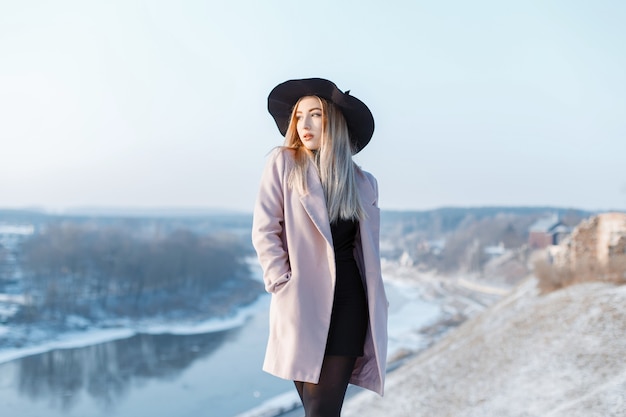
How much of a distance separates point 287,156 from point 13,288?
128ft

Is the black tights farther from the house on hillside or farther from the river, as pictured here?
the house on hillside

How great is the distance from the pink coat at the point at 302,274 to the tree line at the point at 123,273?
3252 centimetres

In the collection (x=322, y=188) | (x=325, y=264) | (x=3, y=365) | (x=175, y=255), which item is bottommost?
(x=3, y=365)

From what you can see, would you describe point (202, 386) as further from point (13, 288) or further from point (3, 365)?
point (13, 288)

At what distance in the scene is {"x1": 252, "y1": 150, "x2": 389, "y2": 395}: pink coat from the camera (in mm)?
2107

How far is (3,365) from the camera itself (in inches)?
950

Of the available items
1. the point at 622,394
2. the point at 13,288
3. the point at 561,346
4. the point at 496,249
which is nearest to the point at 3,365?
the point at 13,288

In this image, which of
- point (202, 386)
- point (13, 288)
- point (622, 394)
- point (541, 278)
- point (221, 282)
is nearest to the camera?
point (622, 394)

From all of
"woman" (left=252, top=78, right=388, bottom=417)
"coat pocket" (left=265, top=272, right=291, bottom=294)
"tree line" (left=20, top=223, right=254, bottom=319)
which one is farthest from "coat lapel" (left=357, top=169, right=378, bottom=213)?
"tree line" (left=20, top=223, right=254, bottom=319)

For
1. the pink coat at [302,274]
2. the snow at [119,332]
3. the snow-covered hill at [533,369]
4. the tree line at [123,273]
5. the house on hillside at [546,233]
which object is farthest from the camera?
the tree line at [123,273]

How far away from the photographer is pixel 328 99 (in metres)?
2.31

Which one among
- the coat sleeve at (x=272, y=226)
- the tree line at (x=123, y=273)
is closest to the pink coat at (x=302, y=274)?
the coat sleeve at (x=272, y=226)

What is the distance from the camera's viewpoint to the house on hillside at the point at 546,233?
95.1 ft

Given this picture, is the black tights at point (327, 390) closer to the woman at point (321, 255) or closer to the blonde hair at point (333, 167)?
the woman at point (321, 255)
